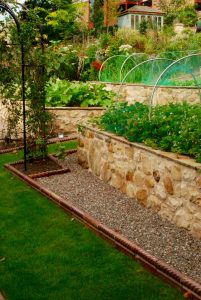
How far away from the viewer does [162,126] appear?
635 cm

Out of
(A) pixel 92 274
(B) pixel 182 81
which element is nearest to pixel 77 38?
(B) pixel 182 81

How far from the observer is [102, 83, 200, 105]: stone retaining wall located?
37.9ft

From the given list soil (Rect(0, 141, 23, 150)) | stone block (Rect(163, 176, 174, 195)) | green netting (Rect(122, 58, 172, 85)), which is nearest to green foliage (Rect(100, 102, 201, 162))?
stone block (Rect(163, 176, 174, 195))

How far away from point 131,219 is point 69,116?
5.65 meters

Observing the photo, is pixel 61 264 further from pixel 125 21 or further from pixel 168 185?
pixel 125 21

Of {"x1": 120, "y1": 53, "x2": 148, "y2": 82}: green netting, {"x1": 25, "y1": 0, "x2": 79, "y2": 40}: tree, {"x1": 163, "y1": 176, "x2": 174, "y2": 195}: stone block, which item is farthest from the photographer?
{"x1": 25, "y1": 0, "x2": 79, "y2": 40}: tree

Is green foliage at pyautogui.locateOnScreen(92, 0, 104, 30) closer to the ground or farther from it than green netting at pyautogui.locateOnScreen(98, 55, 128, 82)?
farther from it

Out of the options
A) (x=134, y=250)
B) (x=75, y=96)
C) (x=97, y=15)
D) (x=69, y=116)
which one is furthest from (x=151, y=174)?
(x=97, y=15)

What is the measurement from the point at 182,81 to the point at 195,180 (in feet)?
28.2

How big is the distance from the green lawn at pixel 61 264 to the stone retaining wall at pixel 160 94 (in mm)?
5434

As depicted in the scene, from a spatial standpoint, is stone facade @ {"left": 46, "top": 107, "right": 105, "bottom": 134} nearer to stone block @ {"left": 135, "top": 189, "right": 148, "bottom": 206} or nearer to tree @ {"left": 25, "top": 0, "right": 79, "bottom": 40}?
stone block @ {"left": 135, "top": 189, "right": 148, "bottom": 206}

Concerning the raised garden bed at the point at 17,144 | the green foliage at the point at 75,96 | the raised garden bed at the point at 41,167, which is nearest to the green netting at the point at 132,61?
the green foliage at the point at 75,96

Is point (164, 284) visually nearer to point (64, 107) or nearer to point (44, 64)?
point (44, 64)

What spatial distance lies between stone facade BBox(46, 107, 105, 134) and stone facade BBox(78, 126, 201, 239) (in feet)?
10.5
